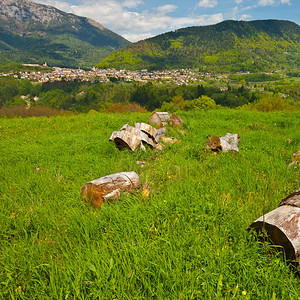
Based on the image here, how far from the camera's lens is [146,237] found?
2.50m

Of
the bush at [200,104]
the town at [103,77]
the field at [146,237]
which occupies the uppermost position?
the town at [103,77]

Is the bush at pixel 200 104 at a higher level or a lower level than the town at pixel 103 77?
lower

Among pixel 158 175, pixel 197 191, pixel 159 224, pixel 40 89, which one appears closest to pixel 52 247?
pixel 159 224

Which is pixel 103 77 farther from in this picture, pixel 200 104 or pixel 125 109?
pixel 125 109

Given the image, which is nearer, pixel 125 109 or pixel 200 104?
pixel 125 109

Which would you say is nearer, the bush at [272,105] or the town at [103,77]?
the bush at [272,105]

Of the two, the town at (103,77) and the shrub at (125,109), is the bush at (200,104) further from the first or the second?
the town at (103,77)

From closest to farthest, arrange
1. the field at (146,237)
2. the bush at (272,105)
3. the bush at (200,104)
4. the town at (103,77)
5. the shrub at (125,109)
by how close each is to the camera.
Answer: the field at (146,237) → the bush at (272,105) → the shrub at (125,109) → the bush at (200,104) → the town at (103,77)

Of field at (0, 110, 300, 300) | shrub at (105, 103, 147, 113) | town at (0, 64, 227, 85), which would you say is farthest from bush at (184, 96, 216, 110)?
town at (0, 64, 227, 85)

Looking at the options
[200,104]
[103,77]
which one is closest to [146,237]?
[200,104]

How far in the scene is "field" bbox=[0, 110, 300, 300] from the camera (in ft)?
6.00

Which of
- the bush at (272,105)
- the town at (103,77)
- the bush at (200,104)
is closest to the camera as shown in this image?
the bush at (272,105)

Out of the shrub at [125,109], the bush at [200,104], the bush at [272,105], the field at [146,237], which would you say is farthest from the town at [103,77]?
the field at [146,237]

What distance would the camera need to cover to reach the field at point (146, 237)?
1830mm
